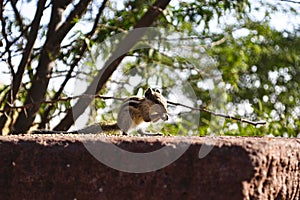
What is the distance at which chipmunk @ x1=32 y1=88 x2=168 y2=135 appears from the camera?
1.91 meters

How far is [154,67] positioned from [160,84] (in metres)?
0.23

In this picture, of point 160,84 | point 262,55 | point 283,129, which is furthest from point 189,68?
point 262,55

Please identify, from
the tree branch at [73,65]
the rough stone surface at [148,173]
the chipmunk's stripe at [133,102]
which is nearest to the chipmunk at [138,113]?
the chipmunk's stripe at [133,102]

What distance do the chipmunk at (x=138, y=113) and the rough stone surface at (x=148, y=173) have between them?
2.17 ft

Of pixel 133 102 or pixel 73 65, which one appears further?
pixel 73 65

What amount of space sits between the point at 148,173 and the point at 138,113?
2.79 feet

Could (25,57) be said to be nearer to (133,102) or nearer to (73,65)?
(73,65)

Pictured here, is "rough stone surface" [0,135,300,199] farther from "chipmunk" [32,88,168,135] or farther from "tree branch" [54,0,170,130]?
"tree branch" [54,0,170,130]

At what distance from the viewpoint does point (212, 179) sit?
112 centimetres

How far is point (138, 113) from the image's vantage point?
6.54ft

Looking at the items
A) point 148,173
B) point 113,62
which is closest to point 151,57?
point 113,62

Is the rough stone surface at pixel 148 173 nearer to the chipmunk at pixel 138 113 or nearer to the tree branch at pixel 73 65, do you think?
the chipmunk at pixel 138 113

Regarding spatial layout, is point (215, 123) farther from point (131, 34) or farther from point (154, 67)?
point (131, 34)

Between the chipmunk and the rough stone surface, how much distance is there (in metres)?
0.66
